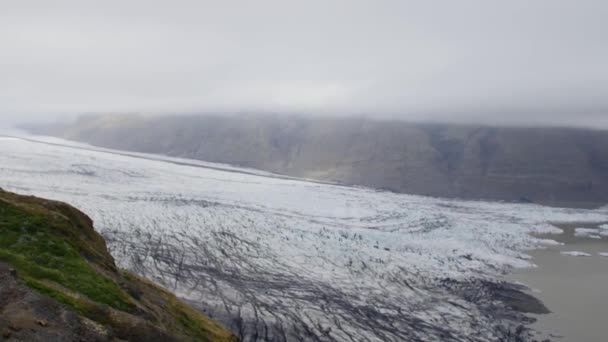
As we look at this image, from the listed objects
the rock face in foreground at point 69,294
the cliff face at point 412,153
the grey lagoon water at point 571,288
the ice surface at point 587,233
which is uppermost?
the cliff face at point 412,153

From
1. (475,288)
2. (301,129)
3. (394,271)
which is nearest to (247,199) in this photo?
(394,271)

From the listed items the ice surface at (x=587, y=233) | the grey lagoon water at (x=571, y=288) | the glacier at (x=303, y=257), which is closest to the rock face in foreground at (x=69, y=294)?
the glacier at (x=303, y=257)

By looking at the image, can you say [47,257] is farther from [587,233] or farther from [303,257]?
[587,233]

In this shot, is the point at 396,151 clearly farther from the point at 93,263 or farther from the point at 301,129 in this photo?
the point at 93,263

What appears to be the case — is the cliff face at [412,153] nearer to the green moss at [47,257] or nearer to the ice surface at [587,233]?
the ice surface at [587,233]

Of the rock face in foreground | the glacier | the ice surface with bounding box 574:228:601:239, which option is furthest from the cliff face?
the rock face in foreground

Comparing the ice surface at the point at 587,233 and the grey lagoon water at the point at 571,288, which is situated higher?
the ice surface at the point at 587,233

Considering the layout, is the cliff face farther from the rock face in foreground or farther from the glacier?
the rock face in foreground
